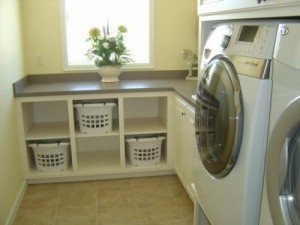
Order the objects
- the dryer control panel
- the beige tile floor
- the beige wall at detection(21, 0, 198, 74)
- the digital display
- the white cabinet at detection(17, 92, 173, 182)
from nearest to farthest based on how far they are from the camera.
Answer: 1. the dryer control panel
2. the digital display
3. the beige tile floor
4. the white cabinet at detection(17, 92, 173, 182)
5. the beige wall at detection(21, 0, 198, 74)

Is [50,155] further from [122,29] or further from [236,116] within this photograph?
[236,116]

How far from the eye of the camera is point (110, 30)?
3.28 m

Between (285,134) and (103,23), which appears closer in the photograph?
(285,134)

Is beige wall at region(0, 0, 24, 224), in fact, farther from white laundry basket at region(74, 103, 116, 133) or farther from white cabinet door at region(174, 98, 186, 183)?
white cabinet door at region(174, 98, 186, 183)

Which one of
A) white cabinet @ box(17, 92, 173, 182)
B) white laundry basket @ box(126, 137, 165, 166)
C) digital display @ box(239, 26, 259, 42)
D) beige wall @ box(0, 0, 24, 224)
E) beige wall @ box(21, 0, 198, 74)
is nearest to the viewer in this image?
digital display @ box(239, 26, 259, 42)

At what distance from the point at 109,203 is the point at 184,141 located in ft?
2.63

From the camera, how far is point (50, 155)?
117 inches

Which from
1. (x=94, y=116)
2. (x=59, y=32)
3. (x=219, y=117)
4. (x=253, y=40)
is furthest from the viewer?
(x=59, y=32)

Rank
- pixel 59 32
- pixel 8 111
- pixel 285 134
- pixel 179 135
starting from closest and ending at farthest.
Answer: pixel 285 134, pixel 8 111, pixel 179 135, pixel 59 32

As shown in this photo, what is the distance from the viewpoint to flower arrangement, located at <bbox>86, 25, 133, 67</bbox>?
3074 millimetres

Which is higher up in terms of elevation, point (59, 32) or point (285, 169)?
point (59, 32)

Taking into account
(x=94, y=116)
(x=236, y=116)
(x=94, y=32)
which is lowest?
(x=94, y=116)


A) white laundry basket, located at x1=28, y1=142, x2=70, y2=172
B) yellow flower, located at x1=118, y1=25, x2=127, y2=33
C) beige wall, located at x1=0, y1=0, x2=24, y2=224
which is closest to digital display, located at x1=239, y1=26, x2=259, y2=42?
beige wall, located at x1=0, y1=0, x2=24, y2=224

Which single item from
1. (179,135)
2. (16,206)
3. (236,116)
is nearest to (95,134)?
(179,135)
